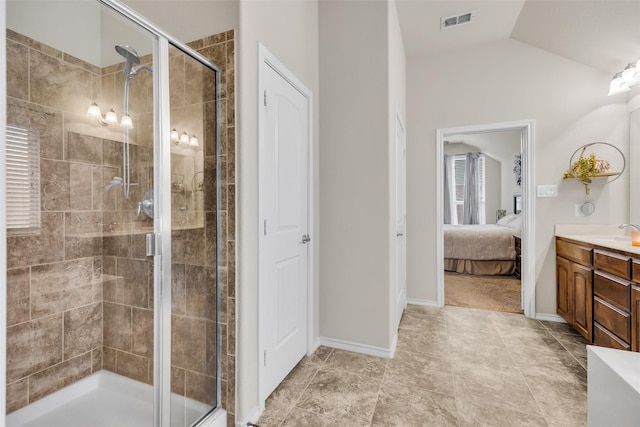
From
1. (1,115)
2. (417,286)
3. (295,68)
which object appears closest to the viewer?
(1,115)

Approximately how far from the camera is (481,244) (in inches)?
186

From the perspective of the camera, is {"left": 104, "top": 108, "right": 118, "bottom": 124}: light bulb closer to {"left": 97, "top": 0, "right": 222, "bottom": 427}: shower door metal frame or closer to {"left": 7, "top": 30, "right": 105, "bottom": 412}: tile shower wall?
{"left": 7, "top": 30, "right": 105, "bottom": 412}: tile shower wall

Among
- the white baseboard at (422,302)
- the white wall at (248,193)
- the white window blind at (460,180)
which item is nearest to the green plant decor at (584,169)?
the white baseboard at (422,302)

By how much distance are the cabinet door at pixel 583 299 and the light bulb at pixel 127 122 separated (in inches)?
133

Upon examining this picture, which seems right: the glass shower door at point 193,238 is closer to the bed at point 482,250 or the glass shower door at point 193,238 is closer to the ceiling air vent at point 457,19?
the ceiling air vent at point 457,19

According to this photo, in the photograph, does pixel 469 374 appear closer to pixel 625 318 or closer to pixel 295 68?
pixel 625 318

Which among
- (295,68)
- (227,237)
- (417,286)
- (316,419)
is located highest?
(295,68)

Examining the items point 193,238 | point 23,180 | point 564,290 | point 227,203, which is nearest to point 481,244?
point 564,290

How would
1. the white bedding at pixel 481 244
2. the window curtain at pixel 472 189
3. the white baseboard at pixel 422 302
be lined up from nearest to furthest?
the white baseboard at pixel 422 302, the white bedding at pixel 481 244, the window curtain at pixel 472 189

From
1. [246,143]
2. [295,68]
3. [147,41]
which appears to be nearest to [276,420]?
[246,143]

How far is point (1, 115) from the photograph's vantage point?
778mm

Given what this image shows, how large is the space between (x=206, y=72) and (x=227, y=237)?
33.3 inches

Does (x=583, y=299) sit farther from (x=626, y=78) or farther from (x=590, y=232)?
(x=626, y=78)

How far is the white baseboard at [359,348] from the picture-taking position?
→ 88.9 inches
